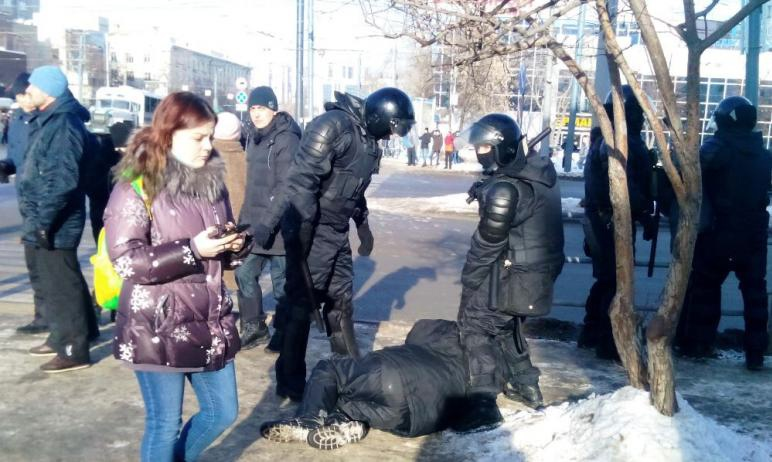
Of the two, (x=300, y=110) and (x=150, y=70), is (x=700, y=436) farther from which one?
(x=150, y=70)

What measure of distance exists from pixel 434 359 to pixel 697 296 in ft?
7.81

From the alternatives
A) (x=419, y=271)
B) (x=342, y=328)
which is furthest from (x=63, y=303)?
(x=419, y=271)

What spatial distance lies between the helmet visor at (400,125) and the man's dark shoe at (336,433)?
1.67 m

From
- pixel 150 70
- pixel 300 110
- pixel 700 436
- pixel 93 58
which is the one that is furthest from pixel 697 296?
pixel 150 70

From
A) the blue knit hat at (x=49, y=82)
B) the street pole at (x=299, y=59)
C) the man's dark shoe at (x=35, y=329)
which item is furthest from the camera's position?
the street pole at (x=299, y=59)

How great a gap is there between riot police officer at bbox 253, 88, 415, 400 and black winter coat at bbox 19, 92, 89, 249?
1.21 meters

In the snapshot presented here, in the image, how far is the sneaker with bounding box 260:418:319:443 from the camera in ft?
12.7

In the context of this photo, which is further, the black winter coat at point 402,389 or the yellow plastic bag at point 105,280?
the black winter coat at point 402,389

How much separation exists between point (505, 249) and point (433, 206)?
12266mm

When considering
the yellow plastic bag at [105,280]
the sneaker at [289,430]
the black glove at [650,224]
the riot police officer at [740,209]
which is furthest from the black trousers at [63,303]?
the riot police officer at [740,209]

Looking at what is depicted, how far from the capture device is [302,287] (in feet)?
14.8

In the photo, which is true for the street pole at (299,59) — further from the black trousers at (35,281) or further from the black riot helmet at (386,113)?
the black riot helmet at (386,113)

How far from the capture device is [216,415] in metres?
3.02

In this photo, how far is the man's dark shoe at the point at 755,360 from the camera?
5426 mm
